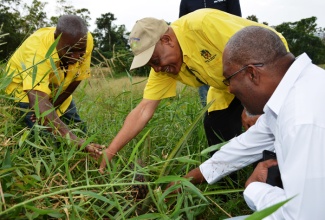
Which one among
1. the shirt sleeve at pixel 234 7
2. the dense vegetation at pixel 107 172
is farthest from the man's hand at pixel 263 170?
the shirt sleeve at pixel 234 7

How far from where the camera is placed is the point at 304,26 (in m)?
48.8

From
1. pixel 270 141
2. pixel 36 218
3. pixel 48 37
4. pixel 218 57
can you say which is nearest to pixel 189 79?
pixel 218 57

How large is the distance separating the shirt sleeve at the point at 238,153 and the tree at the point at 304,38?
41.1 metres

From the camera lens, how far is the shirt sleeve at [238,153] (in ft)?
6.83

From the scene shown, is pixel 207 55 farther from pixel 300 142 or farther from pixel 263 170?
pixel 300 142

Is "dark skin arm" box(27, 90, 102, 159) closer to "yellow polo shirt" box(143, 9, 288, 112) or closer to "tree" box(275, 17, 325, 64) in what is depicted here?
"yellow polo shirt" box(143, 9, 288, 112)

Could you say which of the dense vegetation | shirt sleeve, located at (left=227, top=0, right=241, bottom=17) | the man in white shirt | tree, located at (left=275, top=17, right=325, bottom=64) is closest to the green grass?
the dense vegetation

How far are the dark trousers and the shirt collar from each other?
4.13ft

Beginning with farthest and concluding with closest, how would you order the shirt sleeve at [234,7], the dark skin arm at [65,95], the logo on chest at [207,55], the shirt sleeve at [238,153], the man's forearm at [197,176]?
the shirt sleeve at [234,7], the dark skin arm at [65,95], the logo on chest at [207,55], the man's forearm at [197,176], the shirt sleeve at [238,153]

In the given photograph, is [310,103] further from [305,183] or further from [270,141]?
[270,141]

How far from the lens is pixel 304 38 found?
43.6 metres

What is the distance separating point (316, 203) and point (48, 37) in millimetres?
2273

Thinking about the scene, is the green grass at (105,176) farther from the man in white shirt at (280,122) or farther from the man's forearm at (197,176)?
the man in white shirt at (280,122)

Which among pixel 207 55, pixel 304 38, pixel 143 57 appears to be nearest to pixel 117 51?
pixel 143 57
